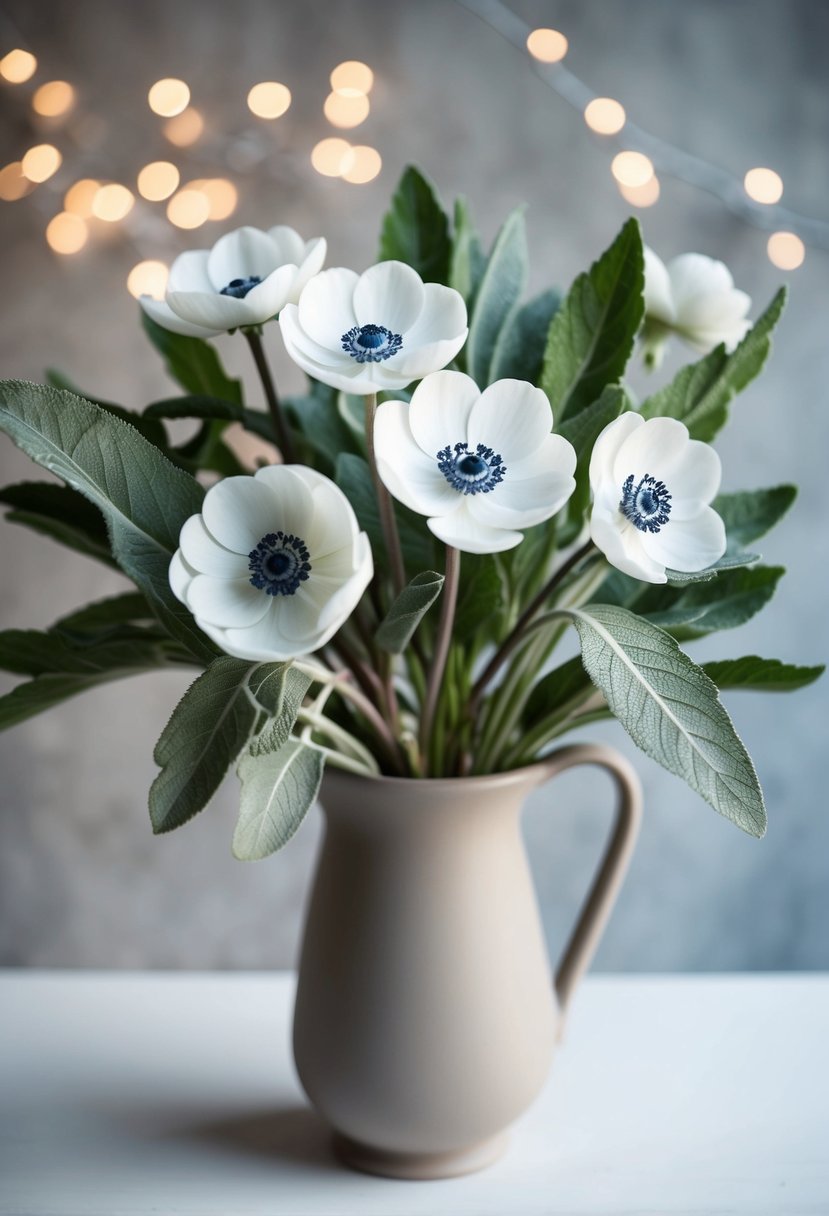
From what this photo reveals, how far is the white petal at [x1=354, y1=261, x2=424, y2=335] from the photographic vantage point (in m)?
0.49

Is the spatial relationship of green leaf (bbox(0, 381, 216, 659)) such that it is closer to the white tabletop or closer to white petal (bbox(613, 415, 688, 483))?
white petal (bbox(613, 415, 688, 483))

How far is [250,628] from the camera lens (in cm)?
42

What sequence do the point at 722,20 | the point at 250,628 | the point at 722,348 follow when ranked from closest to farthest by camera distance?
the point at 250,628 < the point at 722,348 < the point at 722,20

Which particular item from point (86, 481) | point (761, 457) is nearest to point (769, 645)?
point (761, 457)

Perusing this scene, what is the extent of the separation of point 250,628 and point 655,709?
0.17 metres

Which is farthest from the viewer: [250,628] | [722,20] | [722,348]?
[722,20]

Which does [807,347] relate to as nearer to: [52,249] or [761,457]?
[761,457]

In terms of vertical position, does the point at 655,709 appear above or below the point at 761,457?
above

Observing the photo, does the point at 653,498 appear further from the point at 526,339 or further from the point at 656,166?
the point at 656,166

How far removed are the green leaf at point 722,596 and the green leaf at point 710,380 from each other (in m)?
0.09

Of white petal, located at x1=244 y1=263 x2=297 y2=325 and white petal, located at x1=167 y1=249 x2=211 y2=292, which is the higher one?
white petal, located at x1=244 y1=263 x2=297 y2=325

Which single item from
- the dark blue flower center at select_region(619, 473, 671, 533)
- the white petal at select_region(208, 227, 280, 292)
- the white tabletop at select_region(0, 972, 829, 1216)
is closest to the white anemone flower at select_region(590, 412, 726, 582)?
the dark blue flower center at select_region(619, 473, 671, 533)

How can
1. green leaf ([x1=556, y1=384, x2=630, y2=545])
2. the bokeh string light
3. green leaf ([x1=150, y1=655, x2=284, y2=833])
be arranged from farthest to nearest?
the bokeh string light, green leaf ([x1=556, y1=384, x2=630, y2=545]), green leaf ([x1=150, y1=655, x2=284, y2=833])

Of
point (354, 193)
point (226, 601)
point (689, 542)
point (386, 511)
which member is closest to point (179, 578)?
point (226, 601)
